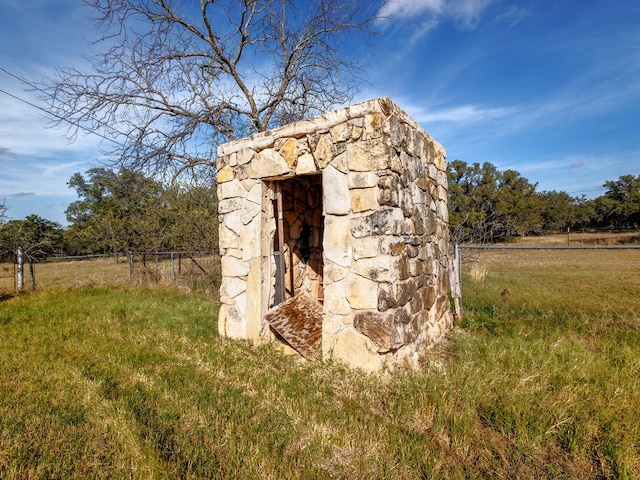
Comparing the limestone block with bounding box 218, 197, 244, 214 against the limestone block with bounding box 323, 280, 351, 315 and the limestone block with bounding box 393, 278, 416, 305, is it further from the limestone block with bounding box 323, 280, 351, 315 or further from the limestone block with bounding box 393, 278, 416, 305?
the limestone block with bounding box 393, 278, 416, 305

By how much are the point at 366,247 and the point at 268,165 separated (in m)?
1.79

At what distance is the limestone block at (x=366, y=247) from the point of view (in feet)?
11.8

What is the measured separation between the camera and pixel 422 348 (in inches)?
162

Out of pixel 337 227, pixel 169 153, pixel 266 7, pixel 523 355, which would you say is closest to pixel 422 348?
pixel 523 355

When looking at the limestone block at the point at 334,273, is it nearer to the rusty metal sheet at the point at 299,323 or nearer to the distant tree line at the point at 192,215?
the rusty metal sheet at the point at 299,323

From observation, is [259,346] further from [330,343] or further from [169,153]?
[169,153]

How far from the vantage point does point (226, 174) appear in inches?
193

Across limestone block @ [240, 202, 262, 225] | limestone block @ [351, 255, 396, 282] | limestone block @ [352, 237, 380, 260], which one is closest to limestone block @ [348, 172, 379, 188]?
limestone block @ [352, 237, 380, 260]

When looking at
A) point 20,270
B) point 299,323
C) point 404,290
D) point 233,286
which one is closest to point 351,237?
point 404,290

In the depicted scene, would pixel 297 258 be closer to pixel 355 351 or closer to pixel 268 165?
pixel 268 165

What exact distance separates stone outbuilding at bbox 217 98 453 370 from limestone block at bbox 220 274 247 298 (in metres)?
0.01

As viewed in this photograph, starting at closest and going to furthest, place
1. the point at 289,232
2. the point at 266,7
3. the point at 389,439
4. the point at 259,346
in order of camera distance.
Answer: the point at 389,439
the point at 259,346
the point at 289,232
the point at 266,7

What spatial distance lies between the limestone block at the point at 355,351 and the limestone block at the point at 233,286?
5.33ft

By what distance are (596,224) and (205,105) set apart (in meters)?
30.9
